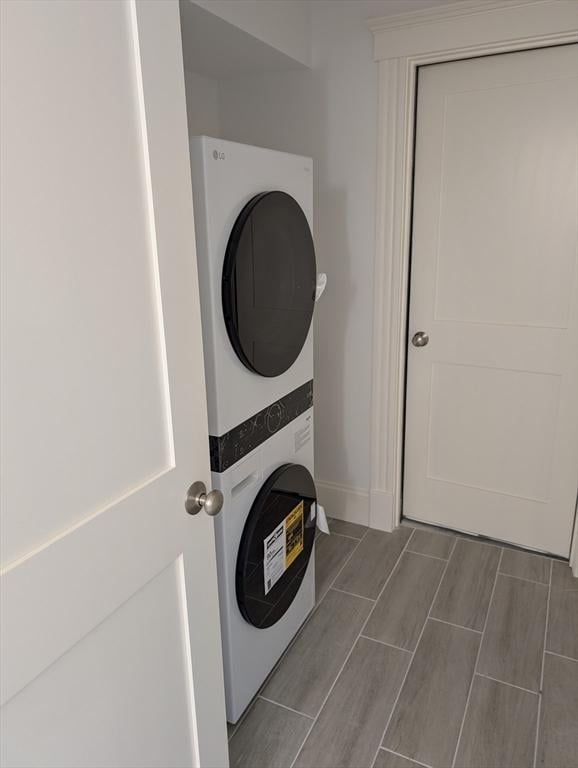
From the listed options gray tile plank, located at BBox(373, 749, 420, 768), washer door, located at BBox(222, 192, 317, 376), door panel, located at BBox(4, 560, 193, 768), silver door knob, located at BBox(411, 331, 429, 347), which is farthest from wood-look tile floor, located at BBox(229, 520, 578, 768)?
washer door, located at BBox(222, 192, 317, 376)

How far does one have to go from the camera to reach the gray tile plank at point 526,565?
2270mm

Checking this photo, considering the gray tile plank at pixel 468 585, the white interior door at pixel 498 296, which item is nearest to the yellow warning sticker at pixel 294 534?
the gray tile plank at pixel 468 585

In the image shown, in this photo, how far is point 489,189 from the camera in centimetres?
217

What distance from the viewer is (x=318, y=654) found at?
1.90 meters

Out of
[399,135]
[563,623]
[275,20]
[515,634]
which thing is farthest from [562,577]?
[275,20]

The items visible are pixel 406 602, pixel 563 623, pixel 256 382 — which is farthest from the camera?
pixel 406 602

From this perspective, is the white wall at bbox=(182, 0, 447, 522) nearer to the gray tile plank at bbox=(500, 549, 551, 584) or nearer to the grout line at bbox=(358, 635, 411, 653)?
the gray tile plank at bbox=(500, 549, 551, 584)

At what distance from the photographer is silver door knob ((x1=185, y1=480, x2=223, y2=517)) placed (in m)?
1.03

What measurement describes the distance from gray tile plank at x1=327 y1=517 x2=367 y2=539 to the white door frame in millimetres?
73

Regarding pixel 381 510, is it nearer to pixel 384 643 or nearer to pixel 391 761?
pixel 384 643

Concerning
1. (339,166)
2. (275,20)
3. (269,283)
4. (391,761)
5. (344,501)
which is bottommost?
(391,761)

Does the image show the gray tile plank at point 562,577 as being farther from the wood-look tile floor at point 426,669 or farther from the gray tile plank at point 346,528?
the gray tile plank at point 346,528

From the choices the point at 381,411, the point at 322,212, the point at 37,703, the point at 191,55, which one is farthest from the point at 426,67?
the point at 37,703

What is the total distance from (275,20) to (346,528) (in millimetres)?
2110
